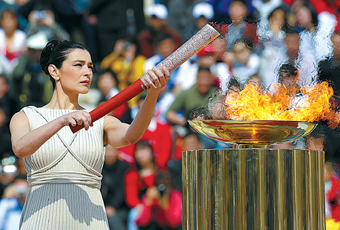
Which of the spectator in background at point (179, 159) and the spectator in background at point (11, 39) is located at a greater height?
the spectator in background at point (11, 39)

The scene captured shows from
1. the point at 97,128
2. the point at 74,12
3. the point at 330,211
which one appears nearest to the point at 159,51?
the point at 74,12

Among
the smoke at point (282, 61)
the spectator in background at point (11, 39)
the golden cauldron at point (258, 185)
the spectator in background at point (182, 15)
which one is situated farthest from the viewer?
the spectator in background at point (11, 39)

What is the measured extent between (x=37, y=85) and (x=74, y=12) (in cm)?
92

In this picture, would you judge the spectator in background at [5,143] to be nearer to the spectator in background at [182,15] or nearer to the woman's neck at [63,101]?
the spectator in background at [182,15]

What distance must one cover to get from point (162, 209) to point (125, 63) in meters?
1.62

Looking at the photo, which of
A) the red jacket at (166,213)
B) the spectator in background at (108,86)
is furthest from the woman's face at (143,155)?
the spectator in background at (108,86)

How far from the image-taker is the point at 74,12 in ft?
17.9

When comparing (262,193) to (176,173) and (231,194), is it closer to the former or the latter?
(231,194)

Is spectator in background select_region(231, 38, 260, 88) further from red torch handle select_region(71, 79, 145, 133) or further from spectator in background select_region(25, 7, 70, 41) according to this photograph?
spectator in background select_region(25, 7, 70, 41)

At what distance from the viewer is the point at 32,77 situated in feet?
16.9

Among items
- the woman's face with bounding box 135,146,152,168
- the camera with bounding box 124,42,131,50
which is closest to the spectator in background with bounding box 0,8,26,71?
the camera with bounding box 124,42,131,50

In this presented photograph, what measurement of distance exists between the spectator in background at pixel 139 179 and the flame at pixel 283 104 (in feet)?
8.28

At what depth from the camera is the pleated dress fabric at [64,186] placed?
208cm

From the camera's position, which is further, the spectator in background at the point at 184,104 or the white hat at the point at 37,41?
the white hat at the point at 37,41
